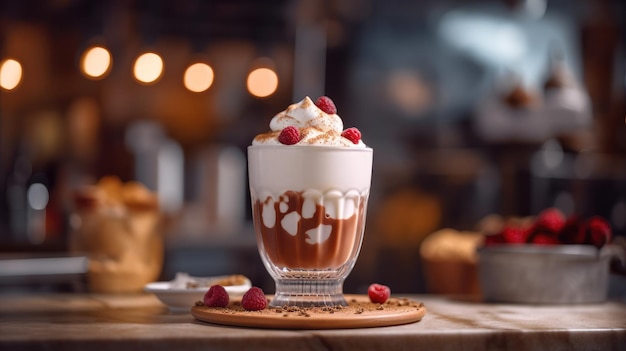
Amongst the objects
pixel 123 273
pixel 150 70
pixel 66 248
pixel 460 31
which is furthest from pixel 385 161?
pixel 123 273

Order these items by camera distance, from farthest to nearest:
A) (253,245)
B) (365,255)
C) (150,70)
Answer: (365,255) < (253,245) < (150,70)

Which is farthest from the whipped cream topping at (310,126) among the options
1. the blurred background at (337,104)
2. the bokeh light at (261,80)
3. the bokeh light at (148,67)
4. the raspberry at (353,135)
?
the blurred background at (337,104)

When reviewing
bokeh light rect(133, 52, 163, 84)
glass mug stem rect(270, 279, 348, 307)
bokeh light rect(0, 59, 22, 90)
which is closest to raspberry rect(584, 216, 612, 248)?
glass mug stem rect(270, 279, 348, 307)

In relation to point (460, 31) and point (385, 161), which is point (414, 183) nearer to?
point (385, 161)

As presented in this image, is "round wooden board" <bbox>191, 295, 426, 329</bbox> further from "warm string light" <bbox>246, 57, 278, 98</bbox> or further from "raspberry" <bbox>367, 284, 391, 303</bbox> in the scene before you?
"warm string light" <bbox>246, 57, 278, 98</bbox>

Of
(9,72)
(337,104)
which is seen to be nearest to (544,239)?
(9,72)

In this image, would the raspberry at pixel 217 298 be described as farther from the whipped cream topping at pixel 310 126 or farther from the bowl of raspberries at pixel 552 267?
the bowl of raspberries at pixel 552 267
